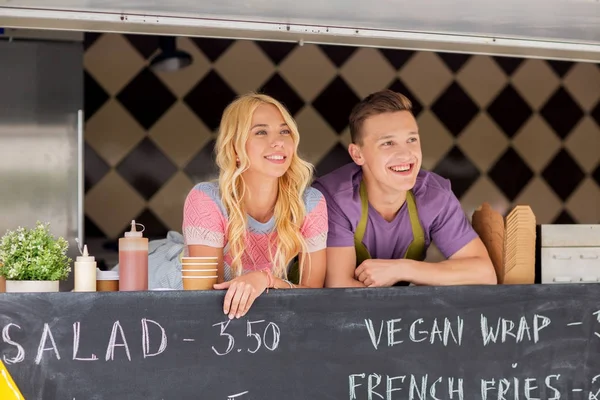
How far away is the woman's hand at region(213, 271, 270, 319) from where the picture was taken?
5.73ft

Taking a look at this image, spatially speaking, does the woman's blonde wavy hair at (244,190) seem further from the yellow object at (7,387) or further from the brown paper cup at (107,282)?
the yellow object at (7,387)

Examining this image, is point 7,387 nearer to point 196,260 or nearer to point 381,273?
point 196,260

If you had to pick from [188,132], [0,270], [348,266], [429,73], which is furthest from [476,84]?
[0,270]

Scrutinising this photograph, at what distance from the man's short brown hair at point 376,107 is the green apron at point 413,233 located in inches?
6.7

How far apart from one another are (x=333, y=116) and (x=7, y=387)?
246 cm

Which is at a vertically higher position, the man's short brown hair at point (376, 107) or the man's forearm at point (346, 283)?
the man's short brown hair at point (376, 107)

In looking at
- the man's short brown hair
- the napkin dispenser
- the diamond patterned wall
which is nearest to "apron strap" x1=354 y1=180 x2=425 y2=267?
the man's short brown hair

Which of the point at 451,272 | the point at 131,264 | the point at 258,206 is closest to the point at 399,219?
the point at 451,272

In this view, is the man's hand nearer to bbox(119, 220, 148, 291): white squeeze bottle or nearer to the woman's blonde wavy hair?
the woman's blonde wavy hair

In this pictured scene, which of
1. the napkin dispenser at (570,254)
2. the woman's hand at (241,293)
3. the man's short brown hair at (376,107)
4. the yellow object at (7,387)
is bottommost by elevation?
the yellow object at (7,387)

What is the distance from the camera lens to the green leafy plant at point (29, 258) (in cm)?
171

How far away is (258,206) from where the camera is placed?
2129 mm

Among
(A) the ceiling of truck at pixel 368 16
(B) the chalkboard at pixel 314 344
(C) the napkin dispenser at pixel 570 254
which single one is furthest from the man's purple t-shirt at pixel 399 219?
(A) the ceiling of truck at pixel 368 16

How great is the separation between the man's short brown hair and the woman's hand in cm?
70
